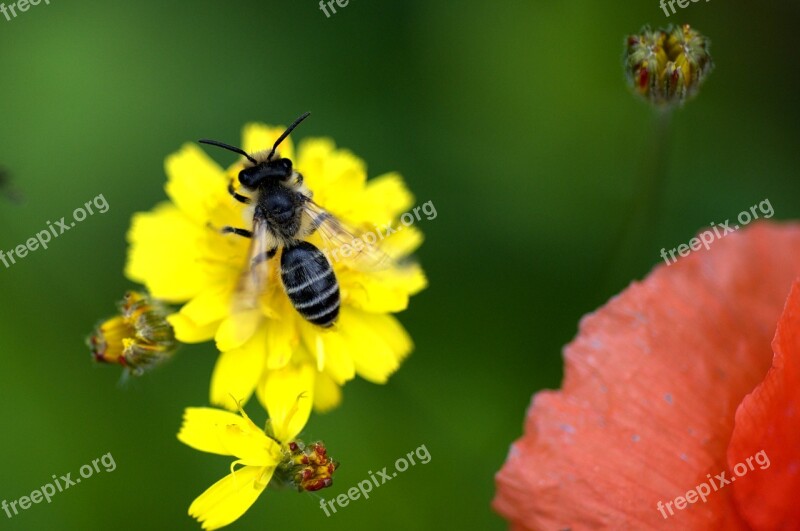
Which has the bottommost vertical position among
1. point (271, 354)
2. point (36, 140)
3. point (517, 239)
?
point (271, 354)

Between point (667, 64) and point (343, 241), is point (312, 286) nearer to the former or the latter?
point (343, 241)

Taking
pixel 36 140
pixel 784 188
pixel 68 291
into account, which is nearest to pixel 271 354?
pixel 68 291

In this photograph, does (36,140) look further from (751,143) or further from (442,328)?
(751,143)

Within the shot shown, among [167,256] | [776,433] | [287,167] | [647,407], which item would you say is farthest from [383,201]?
[776,433]

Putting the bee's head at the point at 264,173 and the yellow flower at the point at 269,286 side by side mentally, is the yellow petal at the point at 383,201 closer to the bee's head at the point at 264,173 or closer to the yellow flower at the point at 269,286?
the yellow flower at the point at 269,286

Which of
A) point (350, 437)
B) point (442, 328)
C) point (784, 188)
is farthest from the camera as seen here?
point (784, 188)

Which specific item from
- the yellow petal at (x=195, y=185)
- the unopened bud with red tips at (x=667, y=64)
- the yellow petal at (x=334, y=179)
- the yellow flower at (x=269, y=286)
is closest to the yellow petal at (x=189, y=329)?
the yellow flower at (x=269, y=286)
